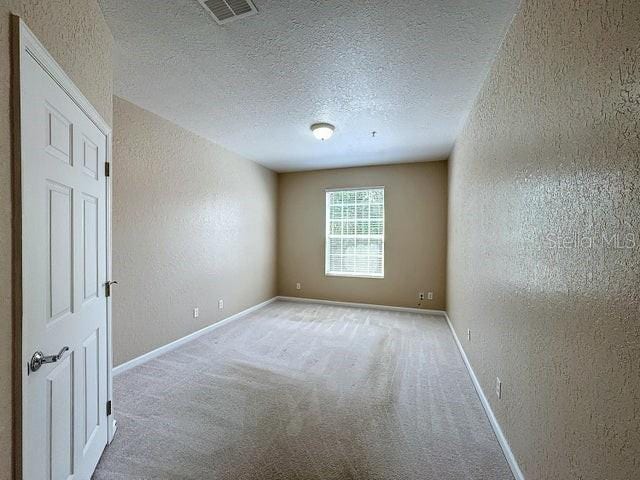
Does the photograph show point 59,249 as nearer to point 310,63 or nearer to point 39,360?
point 39,360

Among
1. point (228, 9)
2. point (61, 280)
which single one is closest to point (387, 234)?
point (228, 9)

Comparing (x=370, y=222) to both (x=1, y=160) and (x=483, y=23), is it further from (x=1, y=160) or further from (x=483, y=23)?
(x=1, y=160)

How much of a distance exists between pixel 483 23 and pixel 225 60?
1.79 m

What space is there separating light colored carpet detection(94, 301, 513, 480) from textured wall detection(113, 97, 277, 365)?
469mm

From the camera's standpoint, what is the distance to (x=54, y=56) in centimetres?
121

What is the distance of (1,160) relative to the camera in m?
0.90

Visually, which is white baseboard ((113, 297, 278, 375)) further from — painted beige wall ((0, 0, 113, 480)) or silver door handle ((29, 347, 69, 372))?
painted beige wall ((0, 0, 113, 480))

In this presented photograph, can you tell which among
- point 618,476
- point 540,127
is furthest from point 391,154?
point 618,476

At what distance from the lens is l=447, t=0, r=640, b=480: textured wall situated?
0.83 meters

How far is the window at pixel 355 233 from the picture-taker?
533 cm

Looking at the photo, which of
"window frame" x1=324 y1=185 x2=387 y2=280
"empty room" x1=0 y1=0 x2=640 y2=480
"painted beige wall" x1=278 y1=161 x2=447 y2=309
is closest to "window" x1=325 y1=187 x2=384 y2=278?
"window frame" x1=324 y1=185 x2=387 y2=280

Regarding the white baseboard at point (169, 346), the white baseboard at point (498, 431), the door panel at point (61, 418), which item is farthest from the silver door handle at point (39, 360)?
the white baseboard at point (498, 431)

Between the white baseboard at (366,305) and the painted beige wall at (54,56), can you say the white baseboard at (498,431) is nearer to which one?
the white baseboard at (366,305)

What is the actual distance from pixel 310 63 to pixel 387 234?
3.58 meters
